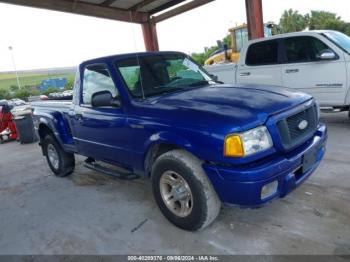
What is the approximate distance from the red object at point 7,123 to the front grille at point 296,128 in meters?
10.5

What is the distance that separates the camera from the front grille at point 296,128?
2.94 metres

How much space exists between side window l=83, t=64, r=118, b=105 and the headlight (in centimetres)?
170

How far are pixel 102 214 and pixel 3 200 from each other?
2.07m

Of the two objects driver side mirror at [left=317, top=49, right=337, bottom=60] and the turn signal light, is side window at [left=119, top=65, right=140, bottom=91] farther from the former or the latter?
driver side mirror at [left=317, top=49, right=337, bottom=60]

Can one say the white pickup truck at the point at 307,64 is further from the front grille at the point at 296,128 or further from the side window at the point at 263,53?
the front grille at the point at 296,128

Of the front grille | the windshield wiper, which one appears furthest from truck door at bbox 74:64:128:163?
the front grille

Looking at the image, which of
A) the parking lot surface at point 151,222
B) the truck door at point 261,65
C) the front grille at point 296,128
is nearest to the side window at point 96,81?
the parking lot surface at point 151,222

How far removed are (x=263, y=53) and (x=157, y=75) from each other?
13.9 ft

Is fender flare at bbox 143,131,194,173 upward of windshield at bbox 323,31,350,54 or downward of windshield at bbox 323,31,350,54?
downward

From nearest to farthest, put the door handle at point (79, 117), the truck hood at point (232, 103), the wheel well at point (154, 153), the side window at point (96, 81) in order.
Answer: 1. the truck hood at point (232, 103)
2. the wheel well at point (154, 153)
3. the side window at point (96, 81)
4. the door handle at point (79, 117)

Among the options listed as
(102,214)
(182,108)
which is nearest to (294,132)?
(182,108)

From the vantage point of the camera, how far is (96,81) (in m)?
4.35

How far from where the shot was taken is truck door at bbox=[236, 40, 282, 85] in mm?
7215

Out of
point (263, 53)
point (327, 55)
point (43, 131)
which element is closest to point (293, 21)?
point (263, 53)
